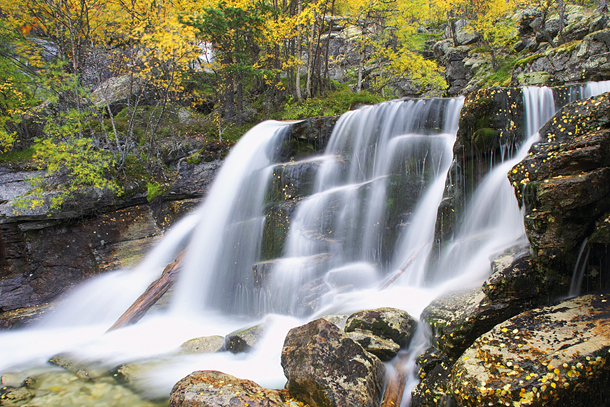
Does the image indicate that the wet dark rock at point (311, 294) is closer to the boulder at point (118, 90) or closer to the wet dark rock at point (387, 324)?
the wet dark rock at point (387, 324)

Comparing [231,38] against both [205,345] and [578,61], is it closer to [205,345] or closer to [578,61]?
[205,345]

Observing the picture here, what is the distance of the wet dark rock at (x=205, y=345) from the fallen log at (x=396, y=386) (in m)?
3.03

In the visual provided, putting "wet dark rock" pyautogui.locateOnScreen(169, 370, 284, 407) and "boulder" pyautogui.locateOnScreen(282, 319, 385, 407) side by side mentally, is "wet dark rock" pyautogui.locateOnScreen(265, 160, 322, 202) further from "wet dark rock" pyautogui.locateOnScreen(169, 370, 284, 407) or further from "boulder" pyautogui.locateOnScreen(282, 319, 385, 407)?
"wet dark rock" pyautogui.locateOnScreen(169, 370, 284, 407)

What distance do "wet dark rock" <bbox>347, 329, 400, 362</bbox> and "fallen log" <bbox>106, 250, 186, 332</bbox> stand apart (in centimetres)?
508

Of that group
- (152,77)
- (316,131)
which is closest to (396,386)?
(316,131)

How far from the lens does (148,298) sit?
299 inches

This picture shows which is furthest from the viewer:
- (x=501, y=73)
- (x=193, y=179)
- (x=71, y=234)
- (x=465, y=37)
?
(x=465, y=37)

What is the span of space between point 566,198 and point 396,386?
264 cm

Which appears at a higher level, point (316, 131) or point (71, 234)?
point (316, 131)

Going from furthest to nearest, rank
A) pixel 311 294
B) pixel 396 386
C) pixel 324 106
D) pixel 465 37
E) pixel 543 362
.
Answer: pixel 465 37, pixel 324 106, pixel 311 294, pixel 396 386, pixel 543 362

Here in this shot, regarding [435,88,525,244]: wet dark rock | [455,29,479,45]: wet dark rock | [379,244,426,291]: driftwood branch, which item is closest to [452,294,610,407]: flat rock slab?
[435,88,525,244]: wet dark rock

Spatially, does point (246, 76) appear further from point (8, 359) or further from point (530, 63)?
point (8, 359)

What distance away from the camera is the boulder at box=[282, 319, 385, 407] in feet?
11.4

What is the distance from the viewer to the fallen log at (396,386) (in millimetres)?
3646
